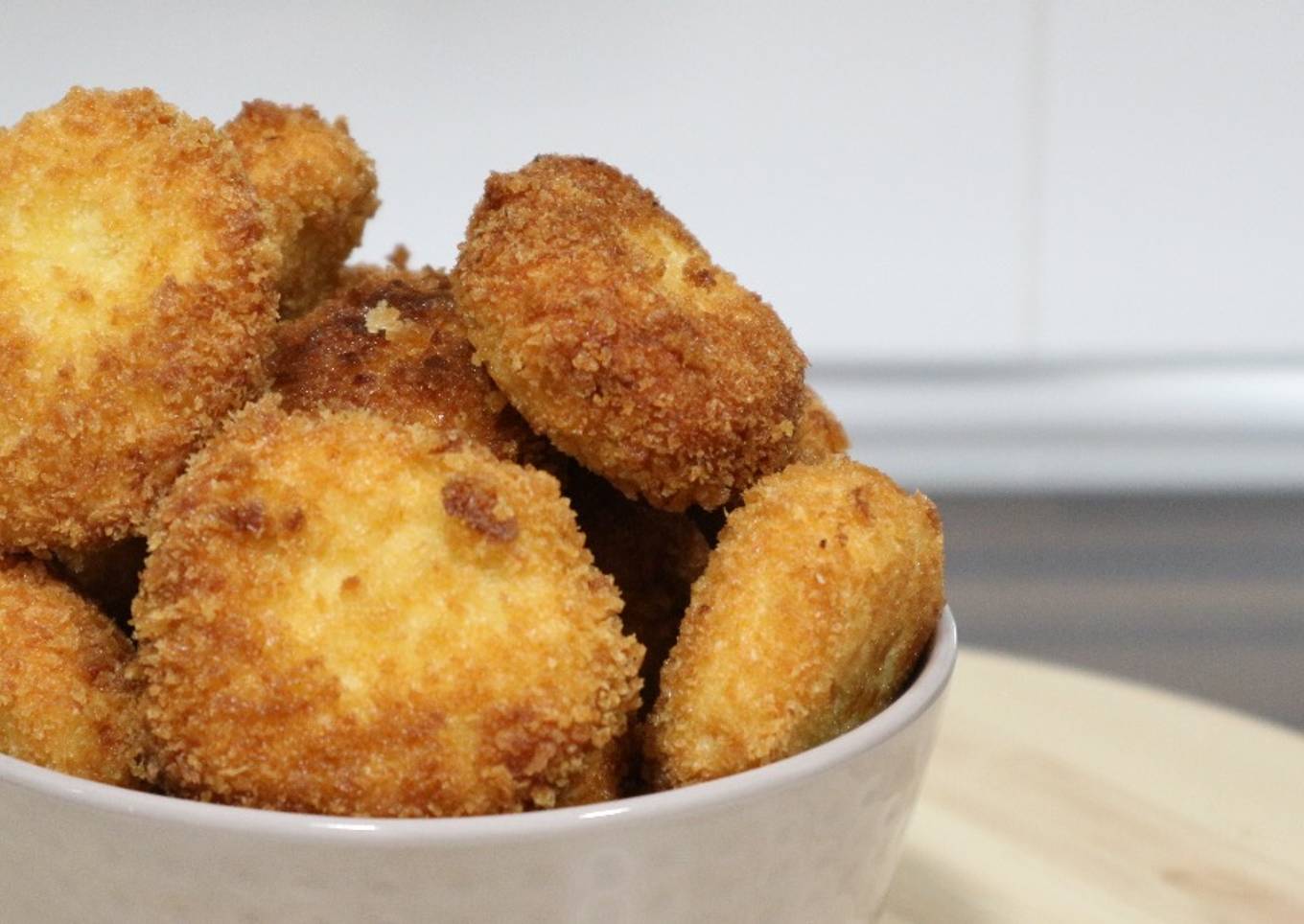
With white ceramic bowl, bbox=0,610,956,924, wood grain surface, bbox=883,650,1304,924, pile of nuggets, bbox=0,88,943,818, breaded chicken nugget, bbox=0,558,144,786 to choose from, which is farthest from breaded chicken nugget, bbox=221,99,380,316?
wood grain surface, bbox=883,650,1304,924

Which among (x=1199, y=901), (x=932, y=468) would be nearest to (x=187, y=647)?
(x=1199, y=901)

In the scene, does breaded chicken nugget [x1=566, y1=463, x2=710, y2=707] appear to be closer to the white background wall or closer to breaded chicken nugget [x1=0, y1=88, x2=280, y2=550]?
breaded chicken nugget [x1=0, y1=88, x2=280, y2=550]

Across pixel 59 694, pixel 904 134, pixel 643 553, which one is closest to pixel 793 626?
pixel 643 553

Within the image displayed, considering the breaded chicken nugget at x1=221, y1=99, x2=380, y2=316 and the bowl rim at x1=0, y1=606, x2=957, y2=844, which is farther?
the breaded chicken nugget at x1=221, y1=99, x2=380, y2=316

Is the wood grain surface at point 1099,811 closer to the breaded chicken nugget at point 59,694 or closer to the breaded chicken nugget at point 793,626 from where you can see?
the breaded chicken nugget at point 793,626

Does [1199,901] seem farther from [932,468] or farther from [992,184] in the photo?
[992,184]
